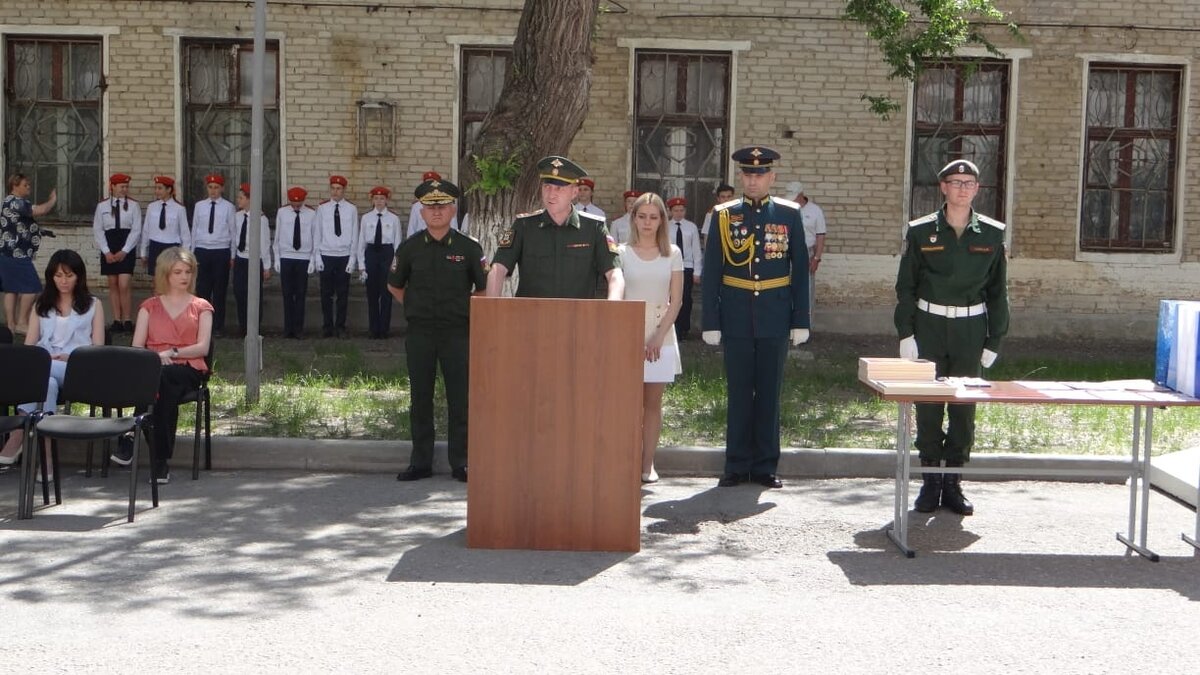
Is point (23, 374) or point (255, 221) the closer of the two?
point (23, 374)

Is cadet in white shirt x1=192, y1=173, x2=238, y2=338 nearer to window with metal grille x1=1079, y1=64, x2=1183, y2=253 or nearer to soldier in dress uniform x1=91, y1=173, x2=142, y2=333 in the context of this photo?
soldier in dress uniform x1=91, y1=173, x2=142, y2=333

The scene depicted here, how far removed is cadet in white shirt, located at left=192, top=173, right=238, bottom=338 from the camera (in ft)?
53.3

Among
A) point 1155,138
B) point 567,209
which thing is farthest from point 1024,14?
point 567,209

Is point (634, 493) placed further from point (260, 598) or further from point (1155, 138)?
point (1155, 138)

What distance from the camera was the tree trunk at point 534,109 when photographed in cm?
1021

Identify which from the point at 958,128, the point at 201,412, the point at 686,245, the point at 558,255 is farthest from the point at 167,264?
the point at 958,128

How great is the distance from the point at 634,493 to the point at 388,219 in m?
10.3

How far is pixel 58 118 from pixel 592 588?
44.6ft

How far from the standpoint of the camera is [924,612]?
5.60 metres

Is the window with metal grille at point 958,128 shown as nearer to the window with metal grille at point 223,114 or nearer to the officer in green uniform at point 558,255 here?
the window with metal grille at point 223,114

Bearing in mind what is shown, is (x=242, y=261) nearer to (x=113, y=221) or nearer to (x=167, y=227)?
(x=167, y=227)

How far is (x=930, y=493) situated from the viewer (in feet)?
24.9

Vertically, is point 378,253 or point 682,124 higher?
point 682,124

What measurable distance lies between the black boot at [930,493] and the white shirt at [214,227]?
10.7 m
